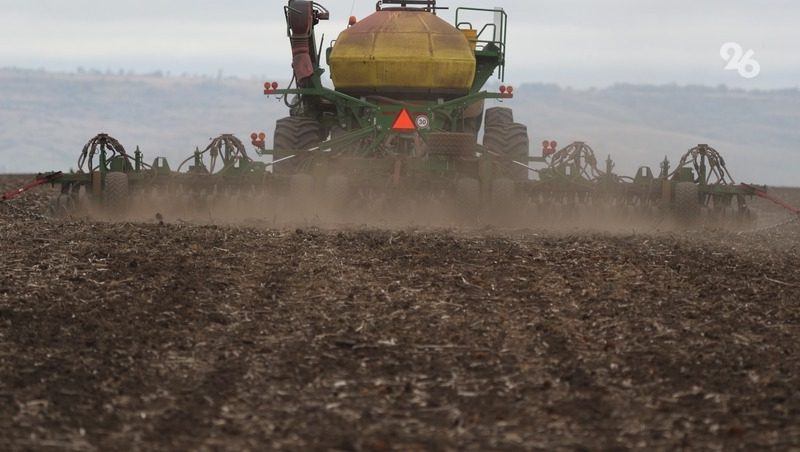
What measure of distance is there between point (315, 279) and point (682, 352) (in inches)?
164

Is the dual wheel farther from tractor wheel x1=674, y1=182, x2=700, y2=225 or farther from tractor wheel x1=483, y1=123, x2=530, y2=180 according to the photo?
tractor wheel x1=674, y1=182, x2=700, y2=225

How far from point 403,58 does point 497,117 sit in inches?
99.6

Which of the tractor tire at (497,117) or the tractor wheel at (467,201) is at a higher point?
the tractor tire at (497,117)

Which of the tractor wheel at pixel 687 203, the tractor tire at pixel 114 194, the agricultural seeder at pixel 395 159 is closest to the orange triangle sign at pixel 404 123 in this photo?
the agricultural seeder at pixel 395 159

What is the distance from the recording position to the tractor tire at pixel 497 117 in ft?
81.0

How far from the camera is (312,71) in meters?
23.5

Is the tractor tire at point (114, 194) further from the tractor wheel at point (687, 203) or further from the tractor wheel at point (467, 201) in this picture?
the tractor wheel at point (687, 203)

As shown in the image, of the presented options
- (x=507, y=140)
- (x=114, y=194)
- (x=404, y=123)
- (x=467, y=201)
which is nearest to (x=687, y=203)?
(x=467, y=201)

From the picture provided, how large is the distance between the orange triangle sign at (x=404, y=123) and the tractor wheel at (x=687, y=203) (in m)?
4.16

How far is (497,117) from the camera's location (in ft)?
81.4

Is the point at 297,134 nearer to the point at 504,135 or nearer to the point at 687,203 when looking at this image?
the point at 504,135

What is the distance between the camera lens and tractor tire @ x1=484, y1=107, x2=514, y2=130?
81.0 ft

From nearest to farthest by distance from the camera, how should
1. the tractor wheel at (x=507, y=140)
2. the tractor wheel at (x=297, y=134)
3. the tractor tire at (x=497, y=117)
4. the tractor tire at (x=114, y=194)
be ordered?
the tractor tire at (x=114, y=194) → the tractor wheel at (x=297, y=134) → the tractor wheel at (x=507, y=140) → the tractor tire at (x=497, y=117)

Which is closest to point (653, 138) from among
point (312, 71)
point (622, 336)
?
point (312, 71)
